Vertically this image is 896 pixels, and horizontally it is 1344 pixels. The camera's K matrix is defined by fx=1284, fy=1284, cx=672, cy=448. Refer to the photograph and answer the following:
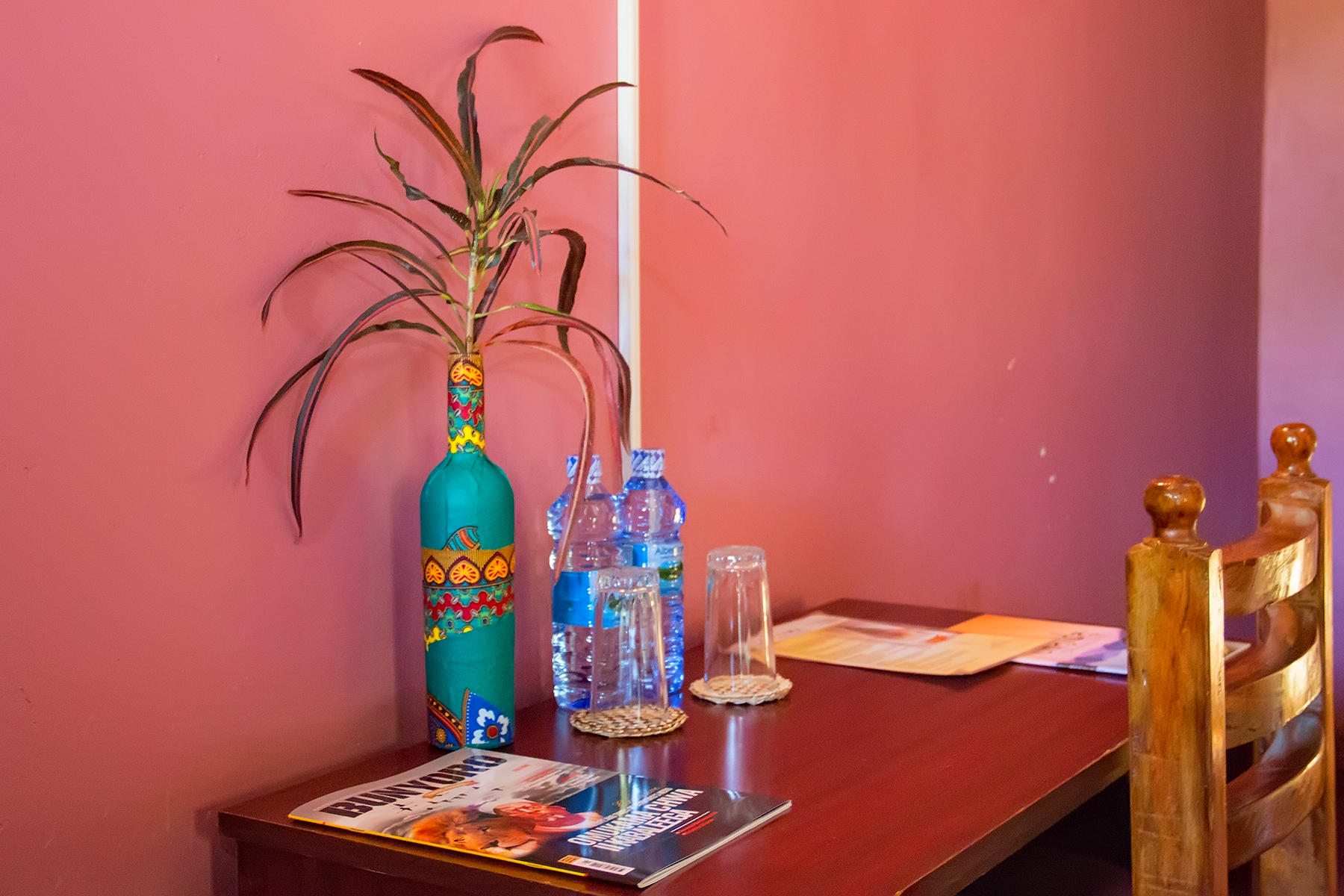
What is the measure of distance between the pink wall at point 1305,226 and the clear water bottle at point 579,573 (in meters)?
2.90

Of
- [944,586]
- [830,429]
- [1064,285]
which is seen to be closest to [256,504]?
[830,429]

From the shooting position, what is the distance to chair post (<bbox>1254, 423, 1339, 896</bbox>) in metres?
1.21

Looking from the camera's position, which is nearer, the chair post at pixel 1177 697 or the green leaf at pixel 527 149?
the chair post at pixel 1177 697

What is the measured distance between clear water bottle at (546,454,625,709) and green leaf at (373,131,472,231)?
278 millimetres

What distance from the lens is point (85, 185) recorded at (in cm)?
104

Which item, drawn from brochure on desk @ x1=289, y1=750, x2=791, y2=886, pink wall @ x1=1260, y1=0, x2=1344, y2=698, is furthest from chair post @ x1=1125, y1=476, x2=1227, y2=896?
pink wall @ x1=1260, y1=0, x2=1344, y2=698

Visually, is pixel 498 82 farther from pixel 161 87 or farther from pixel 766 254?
pixel 766 254

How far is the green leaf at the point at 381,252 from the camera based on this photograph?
118 cm

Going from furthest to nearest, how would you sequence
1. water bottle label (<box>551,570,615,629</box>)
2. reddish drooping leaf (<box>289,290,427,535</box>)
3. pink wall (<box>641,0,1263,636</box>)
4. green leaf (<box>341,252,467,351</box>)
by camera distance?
pink wall (<box>641,0,1263,636</box>), water bottle label (<box>551,570,615,629</box>), green leaf (<box>341,252,467,351</box>), reddish drooping leaf (<box>289,290,427,535</box>)

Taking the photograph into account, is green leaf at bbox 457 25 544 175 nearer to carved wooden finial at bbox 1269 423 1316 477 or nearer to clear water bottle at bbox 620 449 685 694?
clear water bottle at bbox 620 449 685 694

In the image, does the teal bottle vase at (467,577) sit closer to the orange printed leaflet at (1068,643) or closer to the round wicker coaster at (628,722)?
the round wicker coaster at (628,722)

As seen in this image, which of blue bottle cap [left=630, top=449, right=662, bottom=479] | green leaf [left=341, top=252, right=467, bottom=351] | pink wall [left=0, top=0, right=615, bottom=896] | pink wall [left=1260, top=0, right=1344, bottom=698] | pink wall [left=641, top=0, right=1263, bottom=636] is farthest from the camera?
pink wall [left=1260, top=0, right=1344, bottom=698]

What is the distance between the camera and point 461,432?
4.07 ft

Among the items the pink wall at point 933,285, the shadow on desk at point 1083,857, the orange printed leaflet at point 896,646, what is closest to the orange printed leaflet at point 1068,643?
A: the orange printed leaflet at point 896,646
